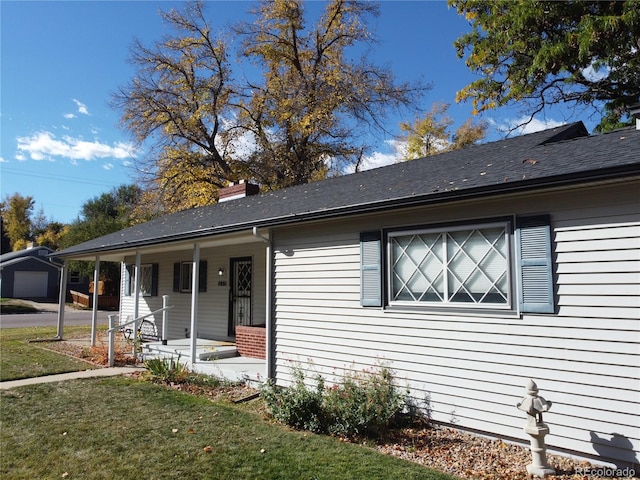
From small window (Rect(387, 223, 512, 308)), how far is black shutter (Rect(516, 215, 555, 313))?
0.17 meters

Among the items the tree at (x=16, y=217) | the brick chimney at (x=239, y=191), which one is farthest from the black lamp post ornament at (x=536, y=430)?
the tree at (x=16, y=217)

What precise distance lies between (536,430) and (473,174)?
2977 mm

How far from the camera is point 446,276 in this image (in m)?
5.47

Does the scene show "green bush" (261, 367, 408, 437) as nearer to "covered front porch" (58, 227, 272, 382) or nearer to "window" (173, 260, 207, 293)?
"covered front porch" (58, 227, 272, 382)

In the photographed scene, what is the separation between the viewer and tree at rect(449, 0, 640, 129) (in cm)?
1305

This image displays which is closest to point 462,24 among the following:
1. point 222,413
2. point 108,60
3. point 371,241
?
point 108,60

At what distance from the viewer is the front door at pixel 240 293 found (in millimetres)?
10898

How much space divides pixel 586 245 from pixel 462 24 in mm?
15856

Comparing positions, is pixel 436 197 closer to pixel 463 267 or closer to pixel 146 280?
pixel 463 267

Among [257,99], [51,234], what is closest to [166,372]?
[257,99]

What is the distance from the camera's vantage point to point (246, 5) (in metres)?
22.3

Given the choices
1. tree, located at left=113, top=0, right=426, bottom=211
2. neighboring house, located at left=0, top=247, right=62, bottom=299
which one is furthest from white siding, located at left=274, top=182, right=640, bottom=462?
neighboring house, located at left=0, top=247, right=62, bottom=299

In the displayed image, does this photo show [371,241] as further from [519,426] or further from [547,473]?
[547,473]

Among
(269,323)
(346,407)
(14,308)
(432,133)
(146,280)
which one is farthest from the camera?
(432,133)
